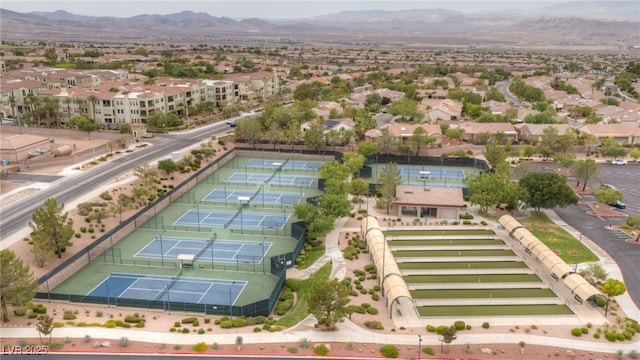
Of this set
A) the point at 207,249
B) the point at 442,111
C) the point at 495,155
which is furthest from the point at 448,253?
the point at 442,111

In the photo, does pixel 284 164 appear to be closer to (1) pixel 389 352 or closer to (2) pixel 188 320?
(2) pixel 188 320

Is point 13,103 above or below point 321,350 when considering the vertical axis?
above

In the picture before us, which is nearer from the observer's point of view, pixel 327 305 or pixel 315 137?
pixel 327 305

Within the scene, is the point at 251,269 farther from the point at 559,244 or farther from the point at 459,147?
the point at 459,147

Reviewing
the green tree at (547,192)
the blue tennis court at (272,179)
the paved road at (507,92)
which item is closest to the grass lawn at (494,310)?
the green tree at (547,192)

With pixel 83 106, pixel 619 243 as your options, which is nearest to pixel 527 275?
pixel 619 243

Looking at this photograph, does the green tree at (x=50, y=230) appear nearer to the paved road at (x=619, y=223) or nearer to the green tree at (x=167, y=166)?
the green tree at (x=167, y=166)
